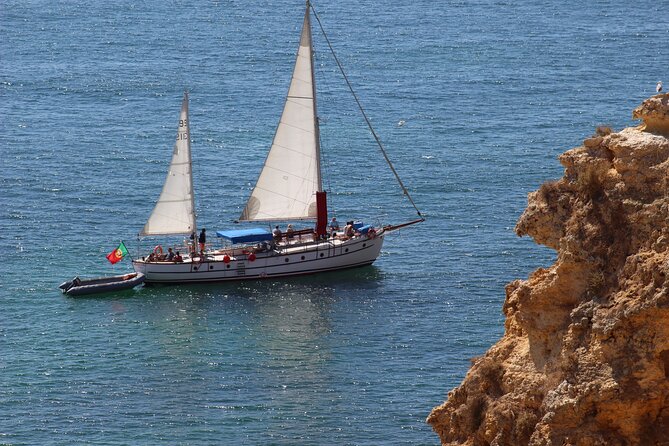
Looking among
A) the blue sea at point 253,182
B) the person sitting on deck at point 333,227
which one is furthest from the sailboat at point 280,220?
the blue sea at point 253,182

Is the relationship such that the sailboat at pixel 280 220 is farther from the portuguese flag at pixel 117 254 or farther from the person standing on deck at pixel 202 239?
the portuguese flag at pixel 117 254

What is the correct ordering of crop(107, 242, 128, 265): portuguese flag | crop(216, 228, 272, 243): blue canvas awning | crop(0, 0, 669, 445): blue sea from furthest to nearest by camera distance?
crop(216, 228, 272, 243): blue canvas awning → crop(107, 242, 128, 265): portuguese flag → crop(0, 0, 669, 445): blue sea

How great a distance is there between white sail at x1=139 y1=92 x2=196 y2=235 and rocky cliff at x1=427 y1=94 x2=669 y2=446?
202 ft

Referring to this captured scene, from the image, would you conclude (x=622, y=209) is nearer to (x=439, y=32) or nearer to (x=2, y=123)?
(x=2, y=123)

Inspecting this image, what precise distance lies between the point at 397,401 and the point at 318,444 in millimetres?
6566

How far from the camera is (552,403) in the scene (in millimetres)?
24547

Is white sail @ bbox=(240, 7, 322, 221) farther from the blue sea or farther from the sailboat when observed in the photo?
the blue sea

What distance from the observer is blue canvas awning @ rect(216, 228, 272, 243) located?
8750 centimetres

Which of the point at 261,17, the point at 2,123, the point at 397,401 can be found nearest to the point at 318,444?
the point at 397,401

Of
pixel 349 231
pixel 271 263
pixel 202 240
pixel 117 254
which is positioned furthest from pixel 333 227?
pixel 117 254

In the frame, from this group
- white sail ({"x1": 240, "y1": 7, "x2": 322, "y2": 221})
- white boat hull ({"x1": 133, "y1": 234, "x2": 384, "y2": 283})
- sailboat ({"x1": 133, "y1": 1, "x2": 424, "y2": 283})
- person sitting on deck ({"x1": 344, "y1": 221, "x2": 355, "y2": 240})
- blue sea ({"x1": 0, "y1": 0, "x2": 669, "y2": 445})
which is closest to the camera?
blue sea ({"x1": 0, "y1": 0, "x2": 669, "y2": 445})

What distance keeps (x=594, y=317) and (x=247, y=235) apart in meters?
63.9

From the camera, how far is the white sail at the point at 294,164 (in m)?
88.8

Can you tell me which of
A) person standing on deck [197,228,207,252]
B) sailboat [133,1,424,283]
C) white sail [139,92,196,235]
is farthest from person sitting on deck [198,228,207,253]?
white sail [139,92,196,235]
